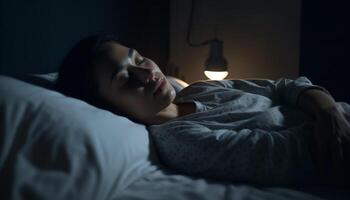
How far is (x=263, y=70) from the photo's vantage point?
2.30 metres

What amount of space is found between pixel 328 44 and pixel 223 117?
1157 mm

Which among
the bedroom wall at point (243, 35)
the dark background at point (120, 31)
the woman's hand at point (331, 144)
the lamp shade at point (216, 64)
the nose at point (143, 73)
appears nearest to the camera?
the woman's hand at point (331, 144)

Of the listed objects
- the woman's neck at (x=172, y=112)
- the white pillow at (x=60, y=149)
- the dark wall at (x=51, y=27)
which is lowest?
the woman's neck at (x=172, y=112)

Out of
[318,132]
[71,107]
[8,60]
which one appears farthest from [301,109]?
[8,60]

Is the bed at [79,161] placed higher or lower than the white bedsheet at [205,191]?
higher

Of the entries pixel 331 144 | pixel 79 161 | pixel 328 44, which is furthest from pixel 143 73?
pixel 328 44

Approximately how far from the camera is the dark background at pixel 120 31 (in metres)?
1.25

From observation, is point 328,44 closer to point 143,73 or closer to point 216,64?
point 216,64

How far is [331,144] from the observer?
0.92 m

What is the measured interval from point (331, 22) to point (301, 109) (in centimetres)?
102

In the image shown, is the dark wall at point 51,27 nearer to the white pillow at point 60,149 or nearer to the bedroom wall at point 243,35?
the white pillow at point 60,149

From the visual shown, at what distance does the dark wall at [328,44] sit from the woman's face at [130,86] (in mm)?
1135

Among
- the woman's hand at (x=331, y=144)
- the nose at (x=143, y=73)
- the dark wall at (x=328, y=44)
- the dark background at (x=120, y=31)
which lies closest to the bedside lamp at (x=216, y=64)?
the dark background at (x=120, y=31)

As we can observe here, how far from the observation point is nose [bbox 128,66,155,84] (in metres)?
1.12
